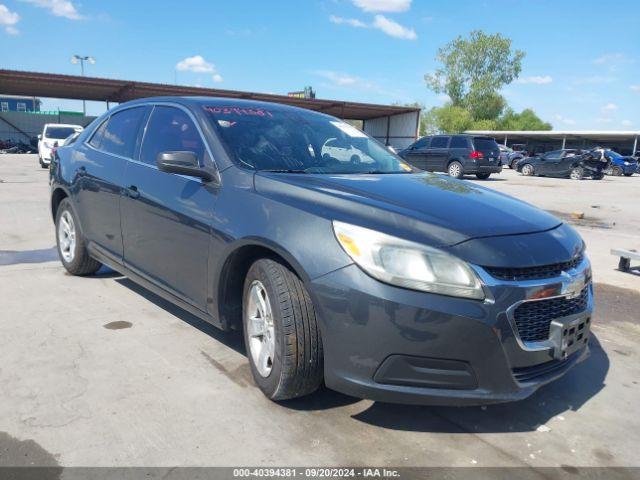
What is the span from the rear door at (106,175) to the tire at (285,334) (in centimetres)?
179

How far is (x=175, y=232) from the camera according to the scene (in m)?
3.35

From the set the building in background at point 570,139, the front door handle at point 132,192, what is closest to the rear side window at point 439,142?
the front door handle at point 132,192

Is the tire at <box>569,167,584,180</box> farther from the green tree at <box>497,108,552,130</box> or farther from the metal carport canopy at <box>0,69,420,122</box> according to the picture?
the green tree at <box>497,108,552,130</box>

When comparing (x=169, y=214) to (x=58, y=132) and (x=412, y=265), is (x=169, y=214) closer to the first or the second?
(x=412, y=265)

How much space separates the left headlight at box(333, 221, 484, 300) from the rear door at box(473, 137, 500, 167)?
1906 centimetres

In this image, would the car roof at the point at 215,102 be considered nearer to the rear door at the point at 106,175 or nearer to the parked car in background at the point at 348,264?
the parked car in background at the point at 348,264

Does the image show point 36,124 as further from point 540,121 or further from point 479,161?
point 540,121

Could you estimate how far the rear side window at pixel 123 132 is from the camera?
4.11m

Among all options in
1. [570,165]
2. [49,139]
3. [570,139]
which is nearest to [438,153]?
[570,165]

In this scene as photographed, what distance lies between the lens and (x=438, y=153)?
2098 centimetres

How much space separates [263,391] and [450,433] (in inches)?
39.3

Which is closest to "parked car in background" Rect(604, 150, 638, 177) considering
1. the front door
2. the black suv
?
the black suv

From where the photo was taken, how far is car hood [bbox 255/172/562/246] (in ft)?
8.00

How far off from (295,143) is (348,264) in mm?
1457
